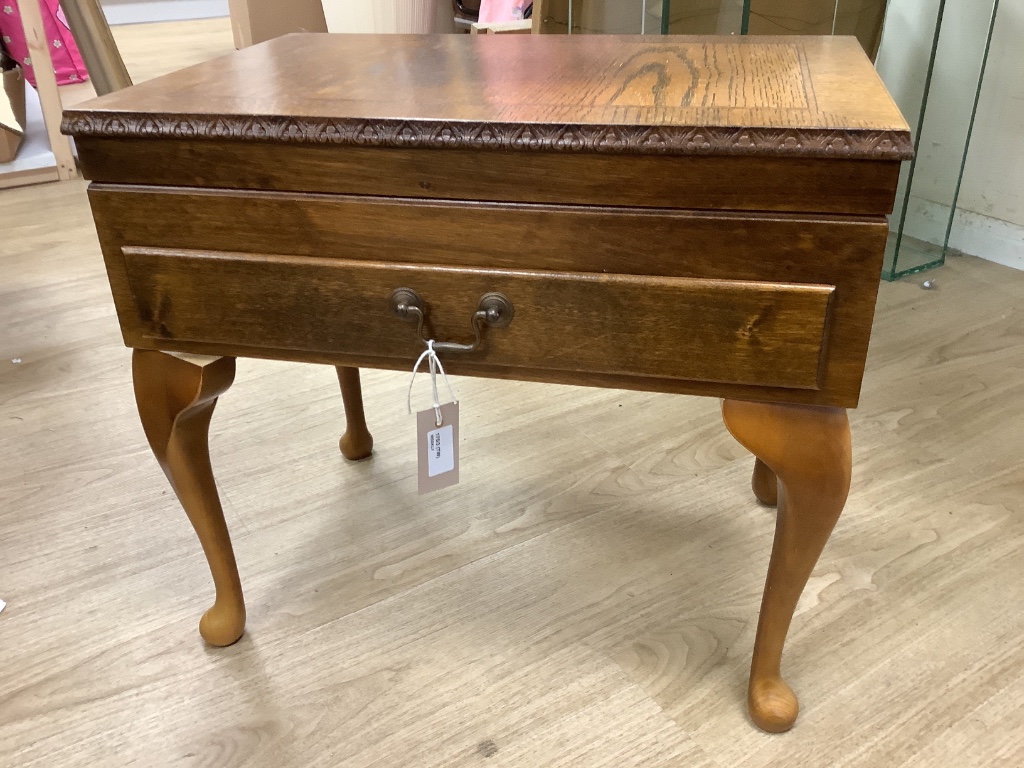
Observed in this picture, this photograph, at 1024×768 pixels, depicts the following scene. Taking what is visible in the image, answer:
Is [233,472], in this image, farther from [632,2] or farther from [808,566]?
[632,2]

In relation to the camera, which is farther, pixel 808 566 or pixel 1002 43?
pixel 1002 43

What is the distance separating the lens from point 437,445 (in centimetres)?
65

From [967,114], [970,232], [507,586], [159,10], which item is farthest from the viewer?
[159,10]

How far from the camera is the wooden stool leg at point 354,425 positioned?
104 cm

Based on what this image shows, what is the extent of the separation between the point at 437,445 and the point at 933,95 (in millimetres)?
1403

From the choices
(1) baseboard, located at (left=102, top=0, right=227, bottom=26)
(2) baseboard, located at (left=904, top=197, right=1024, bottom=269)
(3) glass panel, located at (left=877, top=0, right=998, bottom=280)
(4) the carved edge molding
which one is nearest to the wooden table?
(4) the carved edge molding

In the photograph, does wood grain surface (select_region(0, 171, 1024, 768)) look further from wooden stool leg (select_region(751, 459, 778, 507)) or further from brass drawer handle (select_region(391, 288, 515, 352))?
brass drawer handle (select_region(391, 288, 515, 352))

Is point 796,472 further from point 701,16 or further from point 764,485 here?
point 701,16

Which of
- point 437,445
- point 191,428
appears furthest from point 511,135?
point 191,428

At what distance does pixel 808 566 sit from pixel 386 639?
0.40 m

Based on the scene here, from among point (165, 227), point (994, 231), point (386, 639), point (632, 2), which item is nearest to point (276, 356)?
point (165, 227)

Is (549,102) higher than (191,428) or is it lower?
higher

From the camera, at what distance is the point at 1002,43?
5.10 ft

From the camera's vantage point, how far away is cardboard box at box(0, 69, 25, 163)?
85.5 inches
